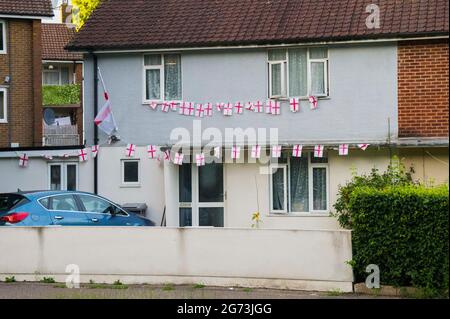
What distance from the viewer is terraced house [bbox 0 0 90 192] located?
2295 centimetres

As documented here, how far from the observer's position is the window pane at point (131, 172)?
2242 centimetres

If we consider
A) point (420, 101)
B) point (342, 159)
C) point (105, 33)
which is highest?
point (105, 33)

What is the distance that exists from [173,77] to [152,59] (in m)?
0.74

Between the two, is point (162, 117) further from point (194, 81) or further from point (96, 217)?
point (96, 217)

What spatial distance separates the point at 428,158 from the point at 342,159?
202 centimetres

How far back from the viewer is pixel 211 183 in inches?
874

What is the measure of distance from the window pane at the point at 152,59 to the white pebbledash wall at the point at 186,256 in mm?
7573

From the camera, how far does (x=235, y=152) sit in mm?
21000

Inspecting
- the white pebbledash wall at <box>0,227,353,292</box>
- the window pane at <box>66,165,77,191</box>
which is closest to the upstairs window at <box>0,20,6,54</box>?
the window pane at <box>66,165,77,191</box>

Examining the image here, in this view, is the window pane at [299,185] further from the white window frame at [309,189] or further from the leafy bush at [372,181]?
the leafy bush at [372,181]

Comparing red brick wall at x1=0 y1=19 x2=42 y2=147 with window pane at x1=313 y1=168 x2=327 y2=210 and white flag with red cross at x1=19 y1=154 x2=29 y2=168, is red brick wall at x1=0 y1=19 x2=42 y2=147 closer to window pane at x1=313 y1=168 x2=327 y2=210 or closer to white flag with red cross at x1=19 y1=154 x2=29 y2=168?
white flag with red cross at x1=19 y1=154 x2=29 y2=168

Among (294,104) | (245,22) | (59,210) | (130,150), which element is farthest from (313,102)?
(59,210)

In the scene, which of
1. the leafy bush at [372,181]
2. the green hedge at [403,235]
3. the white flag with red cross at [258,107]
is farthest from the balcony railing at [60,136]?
the green hedge at [403,235]

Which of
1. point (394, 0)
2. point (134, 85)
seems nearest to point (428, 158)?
point (394, 0)
